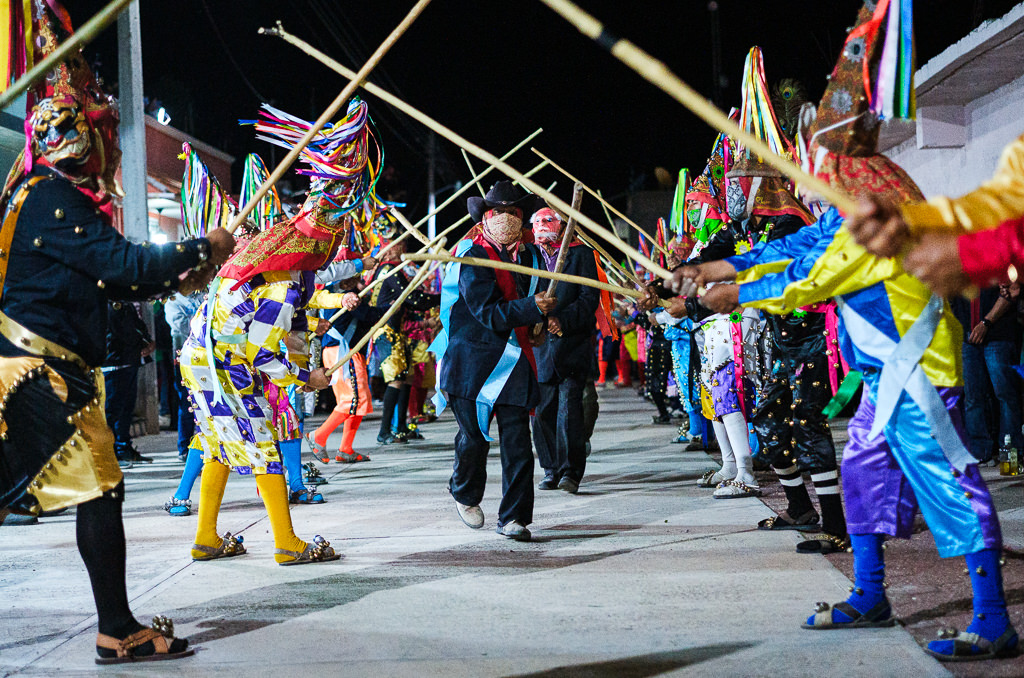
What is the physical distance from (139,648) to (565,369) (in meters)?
5.03

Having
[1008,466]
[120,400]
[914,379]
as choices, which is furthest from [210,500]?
[1008,466]

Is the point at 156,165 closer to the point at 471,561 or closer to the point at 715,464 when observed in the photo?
the point at 715,464

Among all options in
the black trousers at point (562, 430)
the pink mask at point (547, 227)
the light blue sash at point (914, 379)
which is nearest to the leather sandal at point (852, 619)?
the light blue sash at point (914, 379)

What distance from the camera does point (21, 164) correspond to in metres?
4.05

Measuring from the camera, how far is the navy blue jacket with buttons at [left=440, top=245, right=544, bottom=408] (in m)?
6.00

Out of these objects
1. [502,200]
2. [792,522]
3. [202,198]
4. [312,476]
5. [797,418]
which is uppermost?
[202,198]

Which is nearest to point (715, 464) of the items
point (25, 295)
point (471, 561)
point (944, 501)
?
point (471, 561)

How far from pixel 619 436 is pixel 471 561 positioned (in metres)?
7.18

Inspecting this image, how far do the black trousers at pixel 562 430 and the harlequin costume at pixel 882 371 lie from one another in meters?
4.21

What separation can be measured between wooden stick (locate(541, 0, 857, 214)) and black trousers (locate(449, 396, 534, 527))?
10.9ft

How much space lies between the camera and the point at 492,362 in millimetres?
6184

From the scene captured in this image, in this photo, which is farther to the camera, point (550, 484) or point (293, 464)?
point (550, 484)

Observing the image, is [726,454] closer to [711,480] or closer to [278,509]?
[711,480]

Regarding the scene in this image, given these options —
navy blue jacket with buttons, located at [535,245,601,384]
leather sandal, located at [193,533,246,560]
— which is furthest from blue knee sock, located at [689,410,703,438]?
leather sandal, located at [193,533,246,560]
